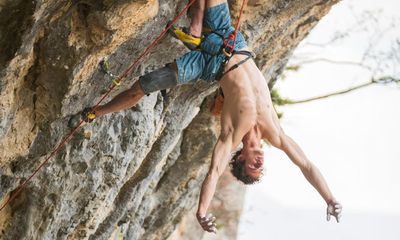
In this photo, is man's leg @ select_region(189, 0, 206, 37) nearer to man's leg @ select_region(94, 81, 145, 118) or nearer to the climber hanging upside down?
the climber hanging upside down

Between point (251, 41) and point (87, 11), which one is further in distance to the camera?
point (251, 41)

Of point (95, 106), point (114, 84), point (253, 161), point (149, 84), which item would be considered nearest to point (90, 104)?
point (95, 106)

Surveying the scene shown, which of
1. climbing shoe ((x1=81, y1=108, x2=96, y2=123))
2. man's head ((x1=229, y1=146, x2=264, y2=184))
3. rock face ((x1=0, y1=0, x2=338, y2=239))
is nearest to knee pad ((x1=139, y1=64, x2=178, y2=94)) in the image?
rock face ((x1=0, y1=0, x2=338, y2=239))

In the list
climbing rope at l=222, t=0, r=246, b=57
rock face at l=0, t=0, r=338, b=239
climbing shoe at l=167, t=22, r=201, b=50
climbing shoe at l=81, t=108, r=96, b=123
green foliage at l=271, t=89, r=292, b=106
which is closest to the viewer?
rock face at l=0, t=0, r=338, b=239

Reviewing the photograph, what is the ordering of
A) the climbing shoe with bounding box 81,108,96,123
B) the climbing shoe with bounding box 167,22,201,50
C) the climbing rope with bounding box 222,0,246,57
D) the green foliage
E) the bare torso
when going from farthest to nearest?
the green foliage < the climbing shoe with bounding box 81,108,96,123 < the climbing shoe with bounding box 167,22,201,50 < the climbing rope with bounding box 222,0,246,57 < the bare torso

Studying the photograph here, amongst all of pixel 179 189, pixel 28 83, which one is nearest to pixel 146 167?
pixel 179 189

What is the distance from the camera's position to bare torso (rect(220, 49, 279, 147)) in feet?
19.8

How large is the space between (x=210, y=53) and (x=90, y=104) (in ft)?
3.86

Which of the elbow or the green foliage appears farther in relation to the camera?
the green foliage

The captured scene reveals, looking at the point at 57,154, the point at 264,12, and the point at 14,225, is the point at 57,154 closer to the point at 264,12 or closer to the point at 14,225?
the point at 14,225

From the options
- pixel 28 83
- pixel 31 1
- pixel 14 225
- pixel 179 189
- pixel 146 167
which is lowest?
pixel 179 189

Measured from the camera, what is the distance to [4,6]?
5297 millimetres

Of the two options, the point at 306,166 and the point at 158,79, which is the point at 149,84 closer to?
the point at 158,79

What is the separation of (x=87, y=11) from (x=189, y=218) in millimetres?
8005
